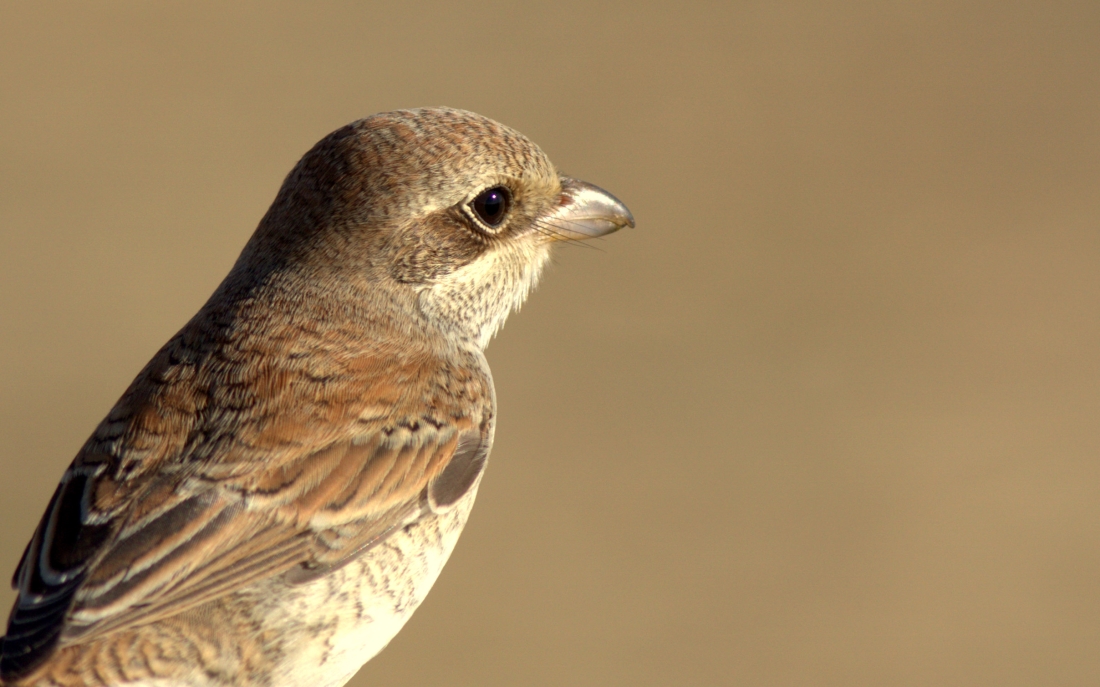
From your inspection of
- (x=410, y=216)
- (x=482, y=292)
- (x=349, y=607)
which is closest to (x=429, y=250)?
(x=410, y=216)

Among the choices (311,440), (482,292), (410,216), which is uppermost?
(410,216)

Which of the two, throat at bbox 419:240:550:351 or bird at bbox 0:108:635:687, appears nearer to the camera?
bird at bbox 0:108:635:687

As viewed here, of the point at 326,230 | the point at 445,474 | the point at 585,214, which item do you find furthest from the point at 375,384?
the point at 585,214

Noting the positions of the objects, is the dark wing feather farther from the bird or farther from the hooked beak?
the hooked beak

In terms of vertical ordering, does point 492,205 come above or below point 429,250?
above

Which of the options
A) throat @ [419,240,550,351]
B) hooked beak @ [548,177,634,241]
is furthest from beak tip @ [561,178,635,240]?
throat @ [419,240,550,351]

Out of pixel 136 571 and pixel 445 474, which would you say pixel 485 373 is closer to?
pixel 445 474

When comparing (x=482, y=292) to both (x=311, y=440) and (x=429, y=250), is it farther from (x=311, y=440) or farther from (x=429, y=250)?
(x=311, y=440)
